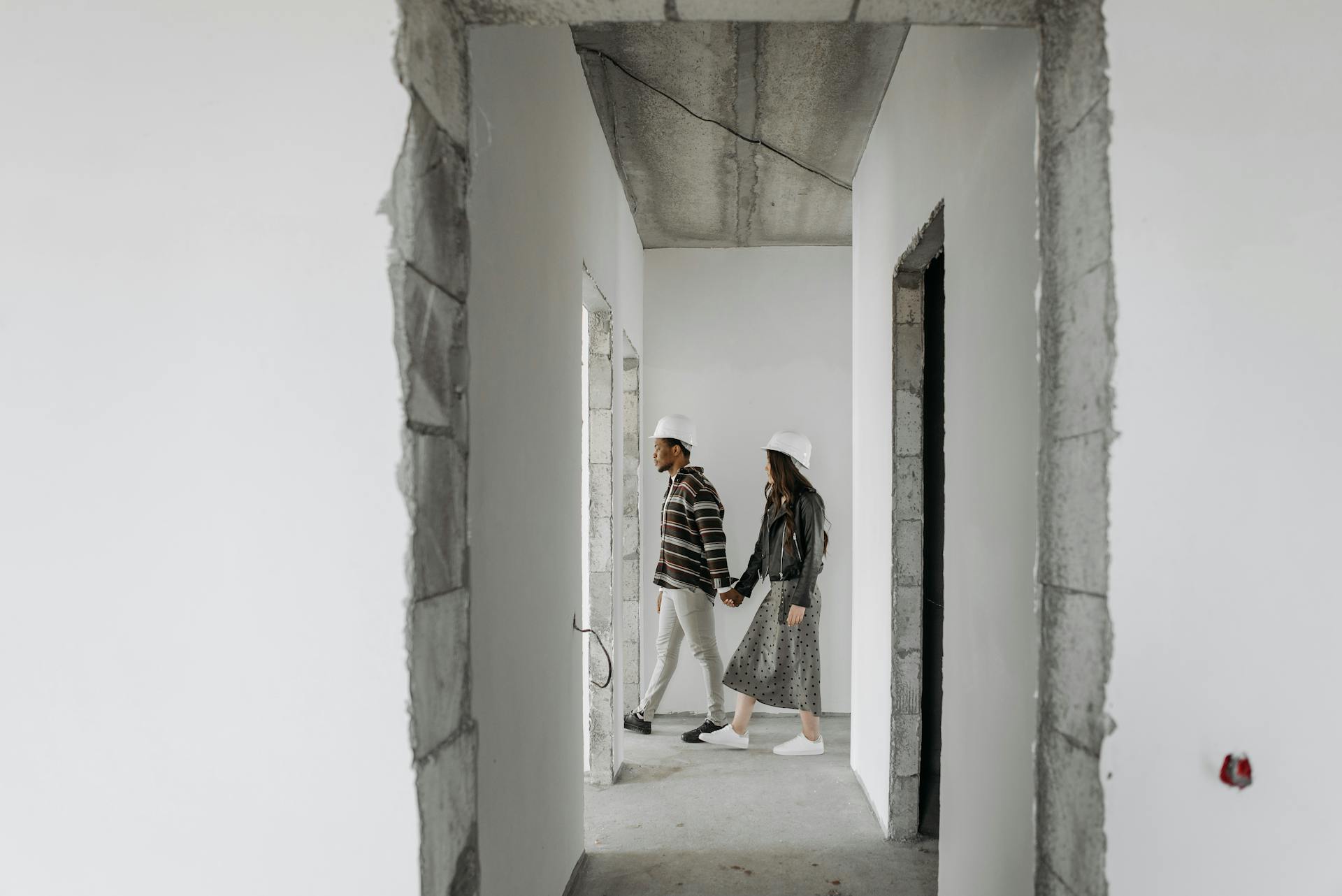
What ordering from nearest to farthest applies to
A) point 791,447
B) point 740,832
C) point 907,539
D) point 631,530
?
point 907,539 → point 740,832 → point 791,447 → point 631,530

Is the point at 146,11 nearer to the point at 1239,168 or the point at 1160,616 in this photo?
the point at 1239,168

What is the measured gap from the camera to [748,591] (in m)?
5.06

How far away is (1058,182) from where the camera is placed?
1.58m

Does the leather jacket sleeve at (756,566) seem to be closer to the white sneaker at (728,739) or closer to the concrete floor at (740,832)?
the white sneaker at (728,739)

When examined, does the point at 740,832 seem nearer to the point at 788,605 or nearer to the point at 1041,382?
the point at 788,605

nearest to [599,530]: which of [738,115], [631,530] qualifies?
[631,530]

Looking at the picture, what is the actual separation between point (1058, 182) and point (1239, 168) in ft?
0.83

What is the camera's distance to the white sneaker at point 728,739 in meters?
5.06

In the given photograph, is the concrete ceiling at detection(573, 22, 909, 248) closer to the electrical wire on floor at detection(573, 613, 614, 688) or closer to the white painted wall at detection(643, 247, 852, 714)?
the white painted wall at detection(643, 247, 852, 714)

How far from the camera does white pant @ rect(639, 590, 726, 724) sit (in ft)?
16.8

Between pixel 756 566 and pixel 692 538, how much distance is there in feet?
1.21

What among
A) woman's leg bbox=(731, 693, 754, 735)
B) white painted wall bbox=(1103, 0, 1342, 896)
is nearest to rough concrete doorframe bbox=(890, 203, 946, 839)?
woman's leg bbox=(731, 693, 754, 735)

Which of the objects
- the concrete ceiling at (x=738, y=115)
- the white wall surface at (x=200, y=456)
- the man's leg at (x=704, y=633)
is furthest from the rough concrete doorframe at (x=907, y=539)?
the white wall surface at (x=200, y=456)

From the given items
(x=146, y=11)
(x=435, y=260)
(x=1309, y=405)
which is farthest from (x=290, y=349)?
(x=1309, y=405)
